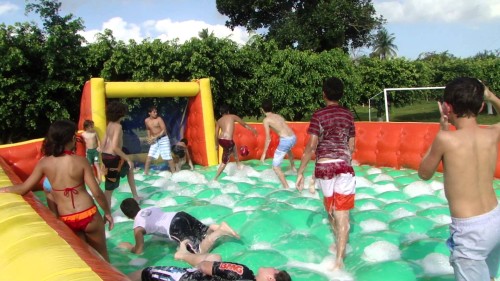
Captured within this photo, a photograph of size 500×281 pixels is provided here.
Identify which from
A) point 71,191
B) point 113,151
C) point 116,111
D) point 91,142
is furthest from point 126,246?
point 91,142

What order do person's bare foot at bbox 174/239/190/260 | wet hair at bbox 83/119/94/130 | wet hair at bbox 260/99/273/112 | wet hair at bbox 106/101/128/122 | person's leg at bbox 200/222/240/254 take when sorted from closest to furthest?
1. person's bare foot at bbox 174/239/190/260
2. person's leg at bbox 200/222/240/254
3. wet hair at bbox 106/101/128/122
4. wet hair at bbox 260/99/273/112
5. wet hair at bbox 83/119/94/130

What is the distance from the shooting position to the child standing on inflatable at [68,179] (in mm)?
3219

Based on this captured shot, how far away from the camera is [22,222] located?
2809mm

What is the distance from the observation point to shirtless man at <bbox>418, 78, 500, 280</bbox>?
2305 millimetres

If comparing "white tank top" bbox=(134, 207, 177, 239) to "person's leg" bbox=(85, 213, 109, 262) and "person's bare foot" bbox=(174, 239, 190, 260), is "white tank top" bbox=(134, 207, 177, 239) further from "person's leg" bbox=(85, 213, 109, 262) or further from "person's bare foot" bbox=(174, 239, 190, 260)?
"person's leg" bbox=(85, 213, 109, 262)

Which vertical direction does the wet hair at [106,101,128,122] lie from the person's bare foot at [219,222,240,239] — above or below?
above

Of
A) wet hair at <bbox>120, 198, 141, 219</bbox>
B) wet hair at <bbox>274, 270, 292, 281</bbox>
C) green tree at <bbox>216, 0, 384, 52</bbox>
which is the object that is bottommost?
wet hair at <bbox>274, 270, 292, 281</bbox>

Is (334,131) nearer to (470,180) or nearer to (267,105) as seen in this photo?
(470,180)

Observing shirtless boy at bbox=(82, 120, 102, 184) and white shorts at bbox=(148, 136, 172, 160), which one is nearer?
shirtless boy at bbox=(82, 120, 102, 184)

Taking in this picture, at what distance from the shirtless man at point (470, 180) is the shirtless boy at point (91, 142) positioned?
5820 mm

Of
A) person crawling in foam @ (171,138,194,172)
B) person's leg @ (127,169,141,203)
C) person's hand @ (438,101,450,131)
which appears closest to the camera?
person's hand @ (438,101,450,131)

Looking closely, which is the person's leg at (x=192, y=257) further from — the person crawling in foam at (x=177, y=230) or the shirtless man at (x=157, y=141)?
the shirtless man at (x=157, y=141)

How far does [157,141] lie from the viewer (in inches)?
316

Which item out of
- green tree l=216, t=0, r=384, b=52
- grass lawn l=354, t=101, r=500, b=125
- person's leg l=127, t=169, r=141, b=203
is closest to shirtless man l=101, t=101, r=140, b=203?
person's leg l=127, t=169, r=141, b=203
